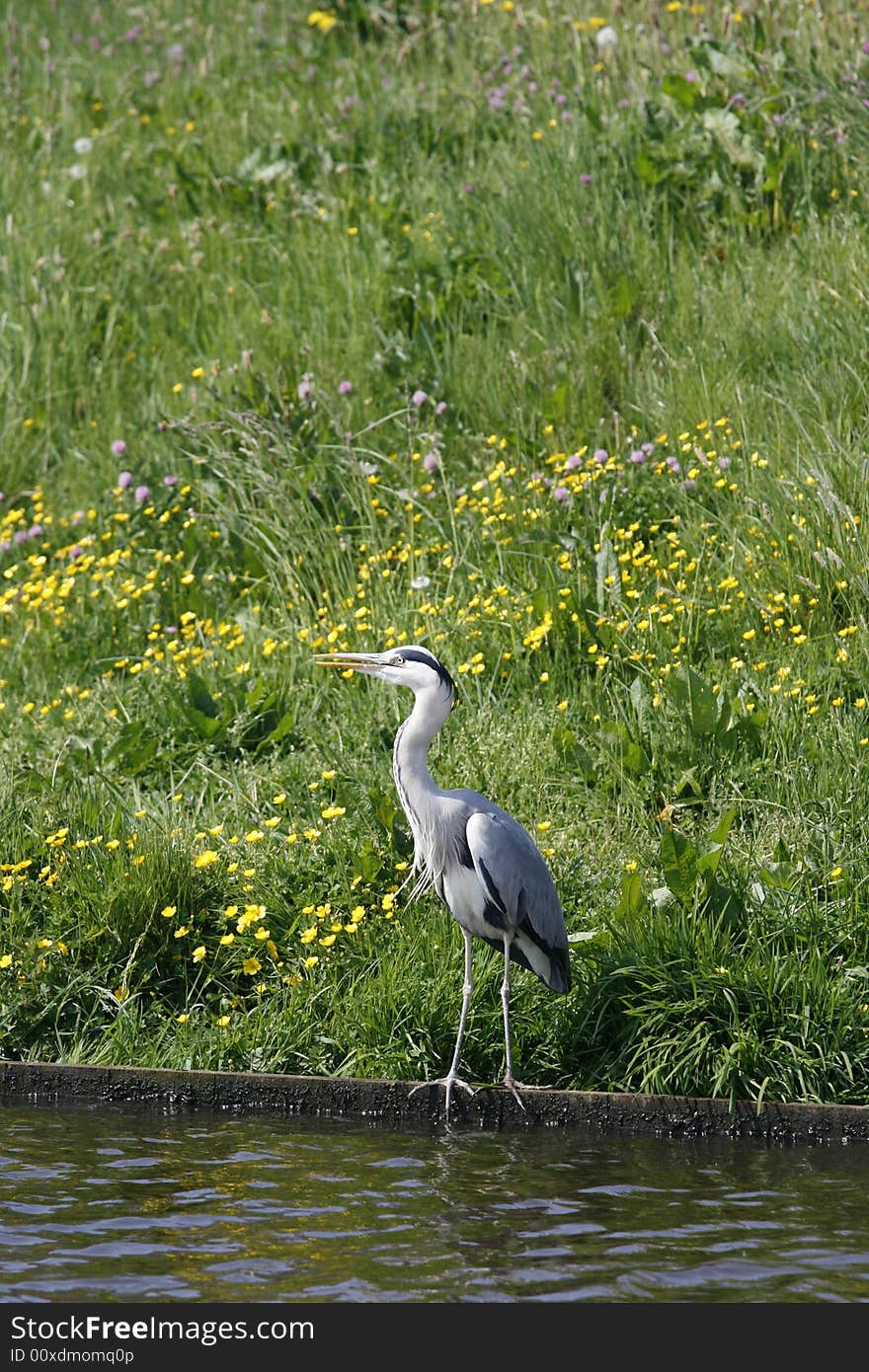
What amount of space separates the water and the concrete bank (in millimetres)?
55

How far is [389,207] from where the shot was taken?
32.1 feet

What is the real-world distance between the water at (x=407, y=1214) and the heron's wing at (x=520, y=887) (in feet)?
1.61

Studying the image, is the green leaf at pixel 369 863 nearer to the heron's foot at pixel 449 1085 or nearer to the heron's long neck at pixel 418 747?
the heron's long neck at pixel 418 747

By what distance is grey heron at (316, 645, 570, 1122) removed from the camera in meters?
4.64

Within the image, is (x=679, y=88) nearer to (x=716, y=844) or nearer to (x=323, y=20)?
(x=323, y=20)

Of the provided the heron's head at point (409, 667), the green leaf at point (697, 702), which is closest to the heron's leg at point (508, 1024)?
the heron's head at point (409, 667)

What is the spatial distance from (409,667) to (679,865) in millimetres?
948

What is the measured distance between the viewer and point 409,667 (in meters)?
4.85

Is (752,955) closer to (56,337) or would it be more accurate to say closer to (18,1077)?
(18,1077)

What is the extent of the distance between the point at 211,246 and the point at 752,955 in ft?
22.5

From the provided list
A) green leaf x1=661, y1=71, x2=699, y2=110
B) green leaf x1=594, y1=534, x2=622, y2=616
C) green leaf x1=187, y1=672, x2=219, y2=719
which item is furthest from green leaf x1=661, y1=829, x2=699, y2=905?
green leaf x1=661, y1=71, x2=699, y2=110

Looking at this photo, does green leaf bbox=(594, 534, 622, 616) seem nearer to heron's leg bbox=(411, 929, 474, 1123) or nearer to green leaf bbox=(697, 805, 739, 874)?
green leaf bbox=(697, 805, 739, 874)

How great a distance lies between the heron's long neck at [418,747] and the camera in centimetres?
476

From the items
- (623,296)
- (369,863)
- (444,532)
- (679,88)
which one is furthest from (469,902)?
(679,88)
